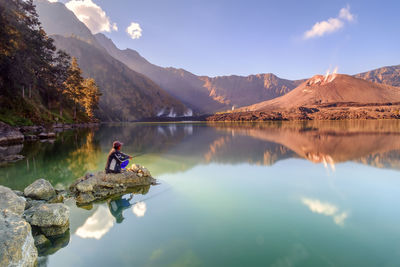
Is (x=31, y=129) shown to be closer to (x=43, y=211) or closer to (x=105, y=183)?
(x=105, y=183)

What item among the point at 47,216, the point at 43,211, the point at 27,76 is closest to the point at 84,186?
the point at 43,211

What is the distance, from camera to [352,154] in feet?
80.3

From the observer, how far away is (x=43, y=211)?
8102 millimetres

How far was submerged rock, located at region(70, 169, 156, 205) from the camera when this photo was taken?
1147 cm

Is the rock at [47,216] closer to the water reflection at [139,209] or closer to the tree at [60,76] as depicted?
the water reflection at [139,209]

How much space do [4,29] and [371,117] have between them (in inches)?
8286

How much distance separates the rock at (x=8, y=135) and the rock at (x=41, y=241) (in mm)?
32673

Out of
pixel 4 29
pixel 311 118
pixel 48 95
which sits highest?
pixel 4 29

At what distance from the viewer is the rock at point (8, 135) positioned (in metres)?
31.4

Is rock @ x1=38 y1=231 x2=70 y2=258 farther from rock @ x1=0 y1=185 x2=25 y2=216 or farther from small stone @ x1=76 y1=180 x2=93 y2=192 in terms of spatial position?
small stone @ x1=76 y1=180 x2=93 y2=192

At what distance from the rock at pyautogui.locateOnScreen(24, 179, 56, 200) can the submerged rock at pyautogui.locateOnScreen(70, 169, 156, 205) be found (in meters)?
1.12

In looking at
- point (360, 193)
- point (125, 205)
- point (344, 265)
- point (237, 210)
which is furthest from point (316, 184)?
point (125, 205)

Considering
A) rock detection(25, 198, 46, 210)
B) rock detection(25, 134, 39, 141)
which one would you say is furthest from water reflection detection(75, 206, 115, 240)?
rock detection(25, 134, 39, 141)

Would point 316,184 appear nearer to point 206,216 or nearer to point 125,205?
point 206,216
